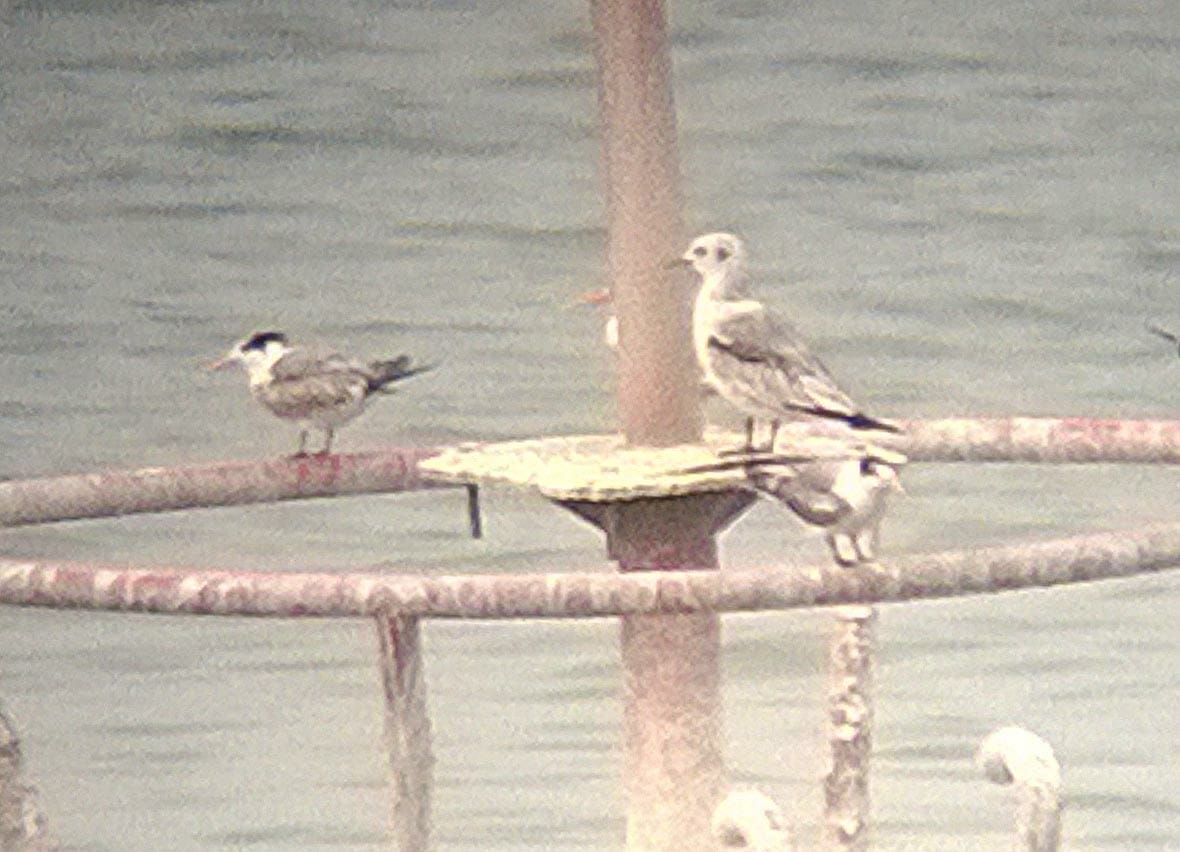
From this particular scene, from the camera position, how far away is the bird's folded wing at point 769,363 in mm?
6176

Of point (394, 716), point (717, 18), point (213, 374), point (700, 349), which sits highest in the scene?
point (717, 18)

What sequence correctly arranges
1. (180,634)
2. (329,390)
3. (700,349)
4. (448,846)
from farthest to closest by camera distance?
(180,634), (448,846), (329,390), (700,349)

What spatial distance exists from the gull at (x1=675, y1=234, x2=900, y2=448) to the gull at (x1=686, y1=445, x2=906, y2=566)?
0.19ft

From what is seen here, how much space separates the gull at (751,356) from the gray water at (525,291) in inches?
139

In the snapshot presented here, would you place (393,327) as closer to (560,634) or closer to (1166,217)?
(560,634)

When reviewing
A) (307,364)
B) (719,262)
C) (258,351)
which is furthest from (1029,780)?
(258,351)

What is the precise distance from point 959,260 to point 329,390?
10.5 ft

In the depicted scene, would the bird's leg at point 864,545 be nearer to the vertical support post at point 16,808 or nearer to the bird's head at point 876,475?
the bird's head at point 876,475

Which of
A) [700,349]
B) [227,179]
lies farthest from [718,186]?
[700,349]

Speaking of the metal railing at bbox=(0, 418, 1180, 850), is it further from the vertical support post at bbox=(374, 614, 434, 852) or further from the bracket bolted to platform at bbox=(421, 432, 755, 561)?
the bracket bolted to platform at bbox=(421, 432, 755, 561)

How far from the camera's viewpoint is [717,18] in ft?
33.4

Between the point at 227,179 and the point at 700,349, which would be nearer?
the point at 700,349

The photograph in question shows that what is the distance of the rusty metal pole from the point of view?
633cm

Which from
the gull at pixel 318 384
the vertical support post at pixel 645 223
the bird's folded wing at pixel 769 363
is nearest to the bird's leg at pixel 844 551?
→ the bird's folded wing at pixel 769 363
